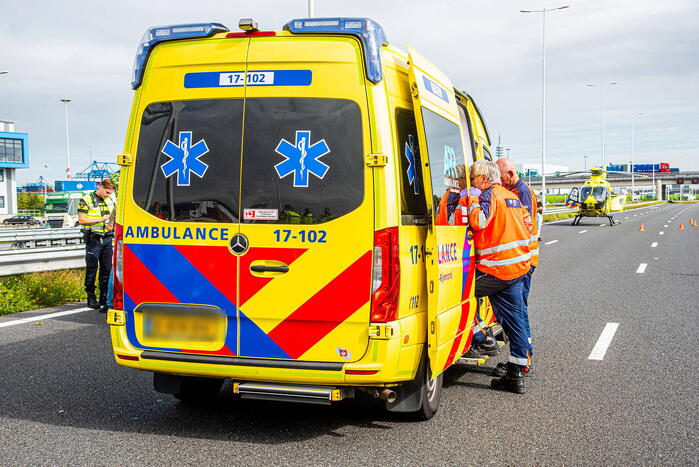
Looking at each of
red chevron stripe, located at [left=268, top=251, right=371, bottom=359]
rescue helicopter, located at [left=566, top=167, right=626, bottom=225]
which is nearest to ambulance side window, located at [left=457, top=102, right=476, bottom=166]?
red chevron stripe, located at [left=268, top=251, right=371, bottom=359]

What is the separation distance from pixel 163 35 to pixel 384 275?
200 centimetres

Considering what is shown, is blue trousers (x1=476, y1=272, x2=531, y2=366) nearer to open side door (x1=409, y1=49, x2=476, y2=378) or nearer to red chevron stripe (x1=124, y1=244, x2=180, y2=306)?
open side door (x1=409, y1=49, x2=476, y2=378)

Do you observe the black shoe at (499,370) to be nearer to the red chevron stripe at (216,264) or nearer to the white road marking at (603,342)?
the white road marking at (603,342)

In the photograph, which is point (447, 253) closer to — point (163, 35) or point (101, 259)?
point (163, 35)

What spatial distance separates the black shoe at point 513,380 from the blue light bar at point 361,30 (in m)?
2.68

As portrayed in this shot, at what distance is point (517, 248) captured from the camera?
18.1 feet

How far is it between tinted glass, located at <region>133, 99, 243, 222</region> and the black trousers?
498 centimetres

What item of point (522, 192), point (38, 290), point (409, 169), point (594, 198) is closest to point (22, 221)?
point (594, 198)

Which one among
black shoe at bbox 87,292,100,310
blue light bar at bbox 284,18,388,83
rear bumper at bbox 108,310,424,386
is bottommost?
black shoe at bbox 87,292,100,310

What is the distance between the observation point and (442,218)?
15.4ft

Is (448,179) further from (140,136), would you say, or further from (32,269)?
(32,269)

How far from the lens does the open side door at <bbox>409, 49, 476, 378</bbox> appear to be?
4.31 meters

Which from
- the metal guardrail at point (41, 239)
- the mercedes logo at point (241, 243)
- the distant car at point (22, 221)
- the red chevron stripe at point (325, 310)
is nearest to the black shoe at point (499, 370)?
the red chevron stripe at point (325, 310)

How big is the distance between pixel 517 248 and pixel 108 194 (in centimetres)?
575
